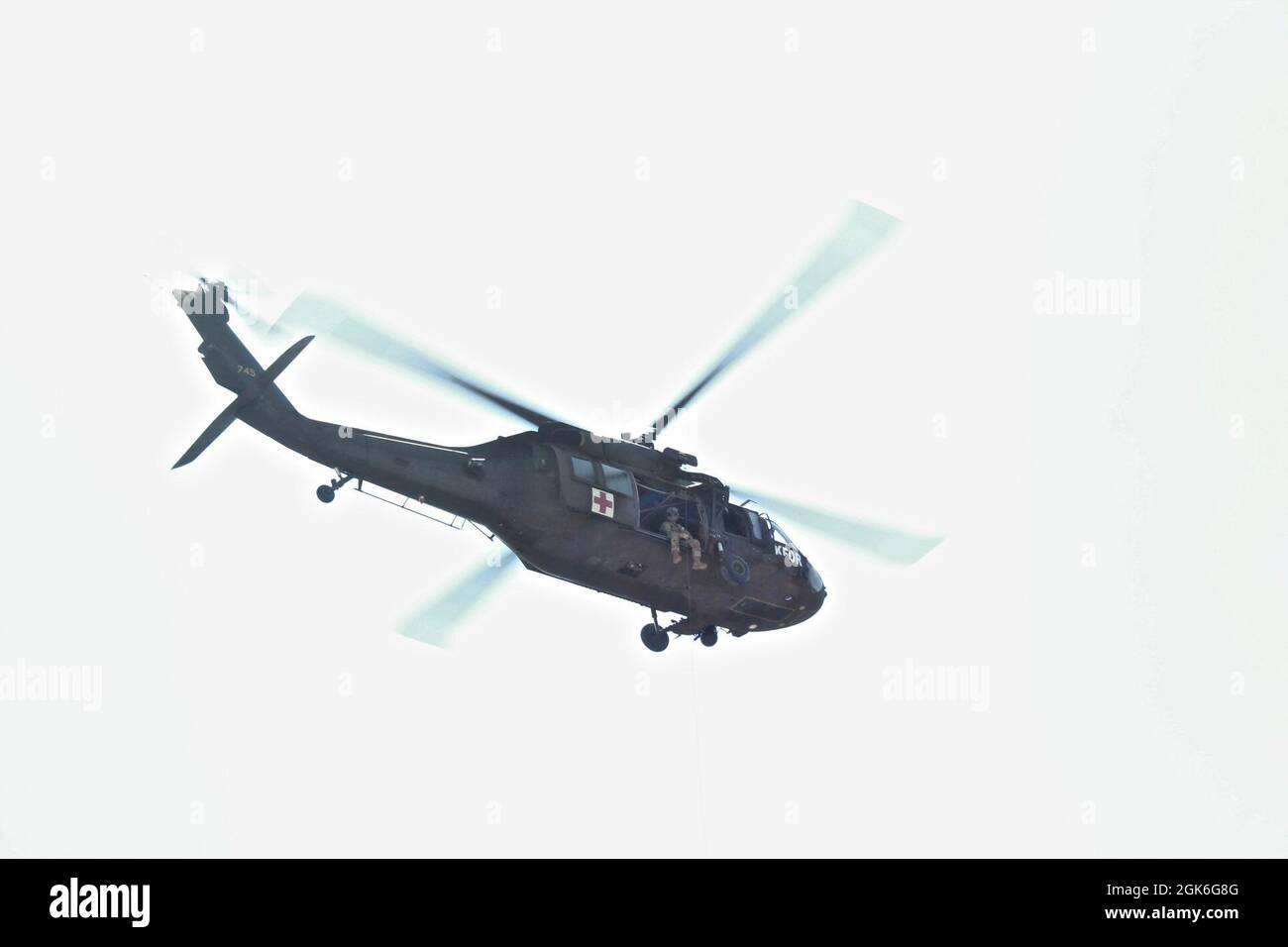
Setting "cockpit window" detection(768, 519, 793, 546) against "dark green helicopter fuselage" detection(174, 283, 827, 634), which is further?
"cockpit window" detection(768, 519, 793, 546)

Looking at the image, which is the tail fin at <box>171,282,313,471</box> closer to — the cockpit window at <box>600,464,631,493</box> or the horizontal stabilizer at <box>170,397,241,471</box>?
the horizontal stabilizer at <box>170,397,241,471</box>

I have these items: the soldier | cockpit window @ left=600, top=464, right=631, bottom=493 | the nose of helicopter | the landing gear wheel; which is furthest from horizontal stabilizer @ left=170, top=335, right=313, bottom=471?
the nose of helicopter

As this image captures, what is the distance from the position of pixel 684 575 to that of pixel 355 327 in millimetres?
6279

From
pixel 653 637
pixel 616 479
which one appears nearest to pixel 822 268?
pixel 616 479

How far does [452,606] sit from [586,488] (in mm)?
3508

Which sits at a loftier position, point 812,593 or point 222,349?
point 222,349

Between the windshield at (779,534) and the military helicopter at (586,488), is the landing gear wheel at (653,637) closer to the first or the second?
the military helicopter at (586,488)

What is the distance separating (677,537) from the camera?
1001 inches

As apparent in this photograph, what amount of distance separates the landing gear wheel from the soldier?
121cm

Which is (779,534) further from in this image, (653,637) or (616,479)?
(616,479)

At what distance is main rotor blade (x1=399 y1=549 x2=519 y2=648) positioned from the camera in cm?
2644

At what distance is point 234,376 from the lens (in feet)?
74.5
